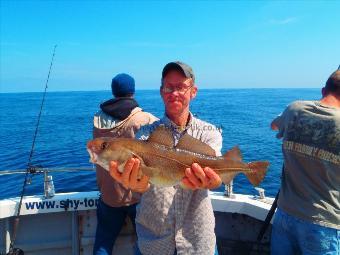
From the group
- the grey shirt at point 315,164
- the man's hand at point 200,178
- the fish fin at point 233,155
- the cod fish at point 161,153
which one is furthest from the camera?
the grey shirt at point 315,164

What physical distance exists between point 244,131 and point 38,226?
2310 centimetres

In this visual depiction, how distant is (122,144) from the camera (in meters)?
3.00

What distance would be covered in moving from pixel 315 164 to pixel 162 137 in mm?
1652

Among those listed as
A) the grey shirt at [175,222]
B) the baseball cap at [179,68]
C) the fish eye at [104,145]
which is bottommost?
the grey shirt at [175,222]

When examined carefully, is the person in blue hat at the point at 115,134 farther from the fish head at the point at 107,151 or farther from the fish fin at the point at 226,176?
the fish fin at the point at 226,176

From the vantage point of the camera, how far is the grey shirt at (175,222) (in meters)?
2.95

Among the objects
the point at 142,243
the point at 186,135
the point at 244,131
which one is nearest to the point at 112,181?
the point at 142,243

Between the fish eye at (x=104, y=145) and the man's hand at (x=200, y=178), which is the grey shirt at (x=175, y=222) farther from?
the fish eye at (x=104, y=145)

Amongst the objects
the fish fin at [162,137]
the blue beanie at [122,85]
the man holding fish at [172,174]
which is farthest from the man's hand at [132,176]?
the blue beanie at [122,85]

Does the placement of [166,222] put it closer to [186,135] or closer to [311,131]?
[186,135]

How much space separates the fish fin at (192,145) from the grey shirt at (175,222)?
363mm

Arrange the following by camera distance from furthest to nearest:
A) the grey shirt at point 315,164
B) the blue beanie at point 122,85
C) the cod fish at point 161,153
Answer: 1. the blue beanie at point 122,85
2. the grey shirt at point 315,164
3. the cod fish at point 161,153

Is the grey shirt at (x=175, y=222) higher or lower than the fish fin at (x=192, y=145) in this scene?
lower

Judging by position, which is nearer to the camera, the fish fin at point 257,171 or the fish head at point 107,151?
the fish head at point 107,151
